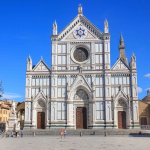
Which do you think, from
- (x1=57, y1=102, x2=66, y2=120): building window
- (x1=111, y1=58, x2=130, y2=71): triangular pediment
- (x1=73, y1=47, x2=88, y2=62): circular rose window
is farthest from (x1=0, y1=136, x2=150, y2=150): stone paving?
(x1=73, y1=47, x2=88, y2=62): circular rose window

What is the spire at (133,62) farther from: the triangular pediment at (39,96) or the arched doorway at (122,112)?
the triangular pediment at (39,96)

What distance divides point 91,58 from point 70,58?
3870mm

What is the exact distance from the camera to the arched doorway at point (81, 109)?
177 ft

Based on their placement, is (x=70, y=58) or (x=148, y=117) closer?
(x=70, y=58)

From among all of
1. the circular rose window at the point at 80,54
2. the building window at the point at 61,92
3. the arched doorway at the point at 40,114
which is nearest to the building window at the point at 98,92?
the building window at the point at 61,92

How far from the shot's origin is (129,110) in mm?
52969

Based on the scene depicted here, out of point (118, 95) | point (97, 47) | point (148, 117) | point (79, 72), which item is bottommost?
→ point (148, 117)

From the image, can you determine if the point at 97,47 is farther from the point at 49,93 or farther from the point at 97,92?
the point at 49,93

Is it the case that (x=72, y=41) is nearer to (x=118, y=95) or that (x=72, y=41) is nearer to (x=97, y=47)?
(x=97, y=47)

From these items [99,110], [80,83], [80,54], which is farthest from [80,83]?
[99,110]

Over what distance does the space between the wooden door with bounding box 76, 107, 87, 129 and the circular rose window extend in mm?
9121

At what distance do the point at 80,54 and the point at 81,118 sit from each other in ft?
38.8

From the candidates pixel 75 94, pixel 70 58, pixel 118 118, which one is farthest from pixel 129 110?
pixel 70 58

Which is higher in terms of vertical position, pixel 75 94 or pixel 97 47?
pixel 97 47
